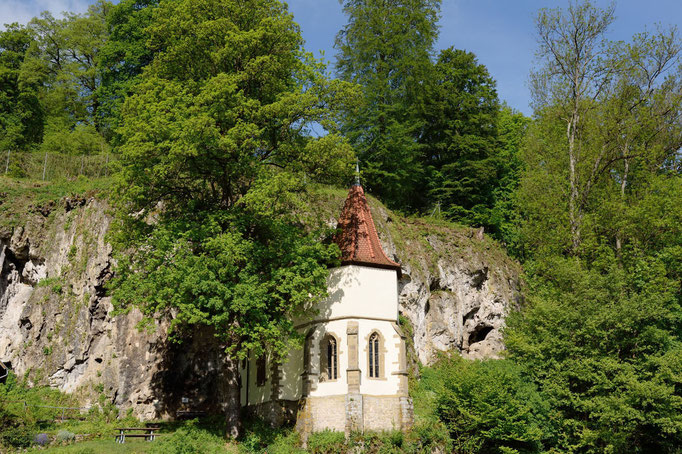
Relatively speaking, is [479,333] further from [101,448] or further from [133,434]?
[101,448]

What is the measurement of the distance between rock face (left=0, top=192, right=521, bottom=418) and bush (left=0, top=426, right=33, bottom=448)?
465 cm

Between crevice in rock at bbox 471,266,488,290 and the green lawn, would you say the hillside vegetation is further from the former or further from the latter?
the green lawn

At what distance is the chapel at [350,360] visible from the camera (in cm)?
2352

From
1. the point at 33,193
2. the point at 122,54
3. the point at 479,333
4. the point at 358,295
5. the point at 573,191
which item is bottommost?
the point at 479,333

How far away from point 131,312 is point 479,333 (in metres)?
17.4

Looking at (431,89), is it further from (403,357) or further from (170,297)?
(170,297)

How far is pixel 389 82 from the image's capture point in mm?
39906

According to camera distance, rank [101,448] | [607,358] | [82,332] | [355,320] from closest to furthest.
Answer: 1. [101,448]
2. [607,358]
3. [355,320]
4. [82,332]

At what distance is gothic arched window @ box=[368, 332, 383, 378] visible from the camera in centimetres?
2423

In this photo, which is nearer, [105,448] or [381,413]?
[105,448]

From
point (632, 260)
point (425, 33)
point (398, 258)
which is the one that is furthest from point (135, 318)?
Result: point (425, 33)

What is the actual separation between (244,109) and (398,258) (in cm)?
1128

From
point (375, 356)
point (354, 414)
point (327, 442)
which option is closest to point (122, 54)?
point (375, 356)

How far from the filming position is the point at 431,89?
4059 centimetres
